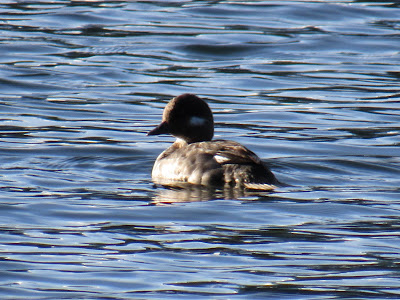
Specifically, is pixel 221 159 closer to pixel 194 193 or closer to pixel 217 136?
pixel 194 193

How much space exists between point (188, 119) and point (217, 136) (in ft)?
5.47

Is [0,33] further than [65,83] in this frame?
Yes

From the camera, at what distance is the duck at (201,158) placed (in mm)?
9516

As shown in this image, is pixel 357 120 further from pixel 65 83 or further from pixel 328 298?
pixel 328 298

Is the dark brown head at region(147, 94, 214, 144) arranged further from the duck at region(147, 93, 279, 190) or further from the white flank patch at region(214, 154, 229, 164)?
the white flank patch at region(214, 154, 229, 164)

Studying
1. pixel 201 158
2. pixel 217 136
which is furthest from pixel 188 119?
pixel 217 136

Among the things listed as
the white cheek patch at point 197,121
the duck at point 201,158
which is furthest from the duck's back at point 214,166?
the white cheek patch at point 197,121

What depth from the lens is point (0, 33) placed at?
18.1 m

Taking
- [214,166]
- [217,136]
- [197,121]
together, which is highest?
[197,121]

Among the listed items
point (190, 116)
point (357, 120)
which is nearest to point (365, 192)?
point (190, 116)

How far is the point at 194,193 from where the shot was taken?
9.53 meters

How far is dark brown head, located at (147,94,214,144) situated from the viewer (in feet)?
35.3

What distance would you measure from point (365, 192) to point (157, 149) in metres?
2.94

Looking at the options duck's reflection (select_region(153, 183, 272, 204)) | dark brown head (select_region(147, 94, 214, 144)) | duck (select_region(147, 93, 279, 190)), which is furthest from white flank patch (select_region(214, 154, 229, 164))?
dark brown head (select_region(147, 94, 214, 144))
